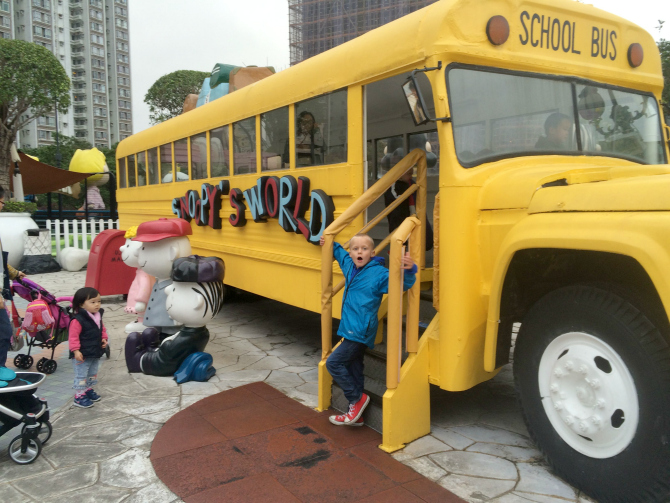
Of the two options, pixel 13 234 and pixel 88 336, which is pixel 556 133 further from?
pixel 13 234

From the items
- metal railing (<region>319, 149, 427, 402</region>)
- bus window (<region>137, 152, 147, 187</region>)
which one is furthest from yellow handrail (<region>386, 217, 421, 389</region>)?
bus window (<region>137, 152, 147, 187</region>)

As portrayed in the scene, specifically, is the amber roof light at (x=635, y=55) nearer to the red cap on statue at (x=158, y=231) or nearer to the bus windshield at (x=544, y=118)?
the bus windshield at (x=544, y=118)

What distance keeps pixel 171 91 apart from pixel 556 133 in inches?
1661

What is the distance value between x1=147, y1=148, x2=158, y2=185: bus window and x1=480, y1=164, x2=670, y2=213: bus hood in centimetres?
594

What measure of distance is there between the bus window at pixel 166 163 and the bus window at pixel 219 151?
4.51ft

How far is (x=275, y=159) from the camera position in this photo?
502 cm

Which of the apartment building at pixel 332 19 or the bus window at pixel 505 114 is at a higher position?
the apartment building at pixel 332 19

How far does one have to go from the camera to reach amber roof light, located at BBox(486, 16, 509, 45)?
3.20m

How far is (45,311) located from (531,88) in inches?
172

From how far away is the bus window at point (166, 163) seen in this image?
741cm

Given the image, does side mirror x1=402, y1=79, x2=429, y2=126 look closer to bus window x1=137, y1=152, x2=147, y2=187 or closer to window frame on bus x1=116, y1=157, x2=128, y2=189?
bus window x1=137, y1=152, x2=147, y2=187

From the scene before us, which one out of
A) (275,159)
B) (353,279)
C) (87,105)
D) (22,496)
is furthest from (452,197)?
(87,105)

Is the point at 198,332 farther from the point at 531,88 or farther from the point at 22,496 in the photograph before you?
the point at 531,88

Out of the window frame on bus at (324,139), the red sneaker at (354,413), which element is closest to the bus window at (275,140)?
the window frame on bus at (324,139)
